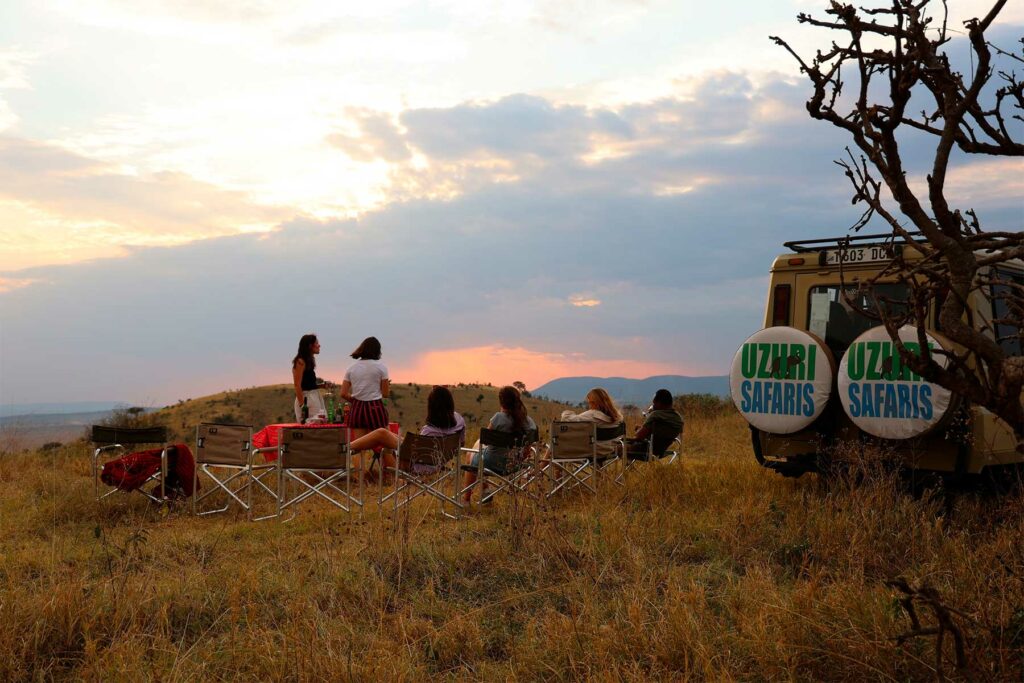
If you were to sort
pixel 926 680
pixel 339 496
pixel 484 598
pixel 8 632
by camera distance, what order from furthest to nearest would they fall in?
pixel 339 496 < pixel 484 598 < pixel 8 632 < pixel 926 680

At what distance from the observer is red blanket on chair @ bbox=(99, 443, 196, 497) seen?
7.53 m


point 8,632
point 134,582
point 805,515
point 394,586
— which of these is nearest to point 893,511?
point 805,515

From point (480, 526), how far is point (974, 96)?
4.47m

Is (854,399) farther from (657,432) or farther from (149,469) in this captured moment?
(149,469)

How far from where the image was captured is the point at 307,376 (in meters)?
9.88

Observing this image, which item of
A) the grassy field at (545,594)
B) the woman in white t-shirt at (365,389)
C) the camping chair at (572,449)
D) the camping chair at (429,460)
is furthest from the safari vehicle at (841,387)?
the woman in white t-shirt at (365,389)

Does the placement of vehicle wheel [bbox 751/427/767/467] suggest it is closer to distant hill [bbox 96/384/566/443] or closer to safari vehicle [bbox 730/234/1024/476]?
safari vehicle [bbox 730/234/1024/476]

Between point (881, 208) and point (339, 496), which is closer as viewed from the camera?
point (881, 208)

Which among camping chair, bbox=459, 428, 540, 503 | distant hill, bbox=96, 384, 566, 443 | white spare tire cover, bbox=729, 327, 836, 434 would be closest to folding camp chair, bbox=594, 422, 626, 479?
camping chair, bbox=459, 428, 540, 503

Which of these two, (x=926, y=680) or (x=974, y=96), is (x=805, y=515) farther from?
(x=974, y=96)

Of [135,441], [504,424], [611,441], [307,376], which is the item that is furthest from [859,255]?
[135,441]

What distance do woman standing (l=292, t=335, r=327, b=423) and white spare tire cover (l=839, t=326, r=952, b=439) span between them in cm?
567

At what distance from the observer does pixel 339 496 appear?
8547mm

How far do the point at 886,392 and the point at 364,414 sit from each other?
514 centimetres
